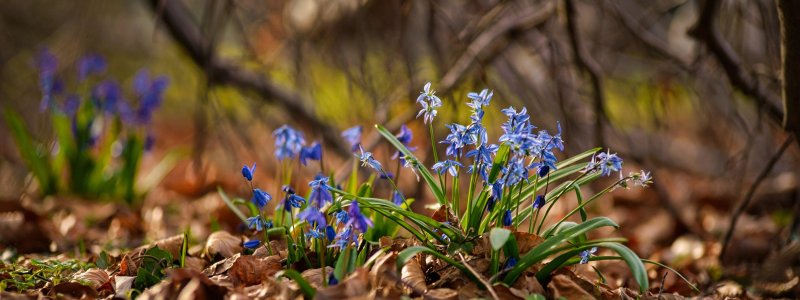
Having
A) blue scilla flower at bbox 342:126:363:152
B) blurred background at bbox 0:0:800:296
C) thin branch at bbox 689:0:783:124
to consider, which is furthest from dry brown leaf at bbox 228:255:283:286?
thin branch at bbox 689:0:783:124

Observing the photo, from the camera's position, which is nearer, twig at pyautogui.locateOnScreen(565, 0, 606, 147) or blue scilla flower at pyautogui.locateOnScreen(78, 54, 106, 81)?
twig at pyautogui.locateOnScreen(565, 0, 606, 147)

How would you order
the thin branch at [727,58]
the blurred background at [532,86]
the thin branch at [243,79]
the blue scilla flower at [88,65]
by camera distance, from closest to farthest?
1. the thin branch at [727,58]
2. the blurred background at [532,86]
3. the thin branch at [243,79]
4. the blue scilla flower at [88,65]

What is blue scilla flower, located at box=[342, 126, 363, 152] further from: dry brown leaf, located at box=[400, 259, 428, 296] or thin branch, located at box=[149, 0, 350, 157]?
thin branch, located at box=[149, 0, 350, 157]

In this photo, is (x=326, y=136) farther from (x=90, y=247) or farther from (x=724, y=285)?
(x=724, y=285)

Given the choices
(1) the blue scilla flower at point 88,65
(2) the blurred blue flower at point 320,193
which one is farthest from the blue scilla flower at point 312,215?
(1) the blue scilla flower at point 88,65

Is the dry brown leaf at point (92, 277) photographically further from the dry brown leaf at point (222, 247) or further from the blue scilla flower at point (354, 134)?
the blue scilla flower at point (354, 134)

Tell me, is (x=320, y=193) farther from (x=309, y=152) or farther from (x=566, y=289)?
(x=566, y=289)

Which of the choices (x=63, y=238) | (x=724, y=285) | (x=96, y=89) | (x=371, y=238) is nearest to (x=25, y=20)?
(x=96, y=89)
